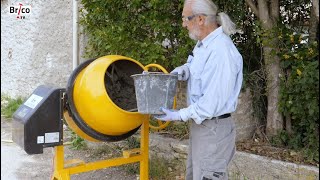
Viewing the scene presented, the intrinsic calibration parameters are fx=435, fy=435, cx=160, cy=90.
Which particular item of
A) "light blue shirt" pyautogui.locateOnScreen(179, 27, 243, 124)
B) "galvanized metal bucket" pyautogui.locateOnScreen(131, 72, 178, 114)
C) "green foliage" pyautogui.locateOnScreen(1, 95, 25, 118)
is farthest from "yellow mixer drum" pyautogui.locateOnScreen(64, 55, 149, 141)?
"green foliage" pyautogui.locateOnScreen(1, 95, 25, 118)

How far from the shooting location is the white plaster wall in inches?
262

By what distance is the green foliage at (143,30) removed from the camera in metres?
4.25

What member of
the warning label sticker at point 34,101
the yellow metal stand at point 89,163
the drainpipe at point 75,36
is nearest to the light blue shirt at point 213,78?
the yellow metal stand at point 89,163

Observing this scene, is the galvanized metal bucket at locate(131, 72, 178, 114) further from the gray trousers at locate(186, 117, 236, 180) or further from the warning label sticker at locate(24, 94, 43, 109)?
the warning label sticker at locate(24, 94, 43, 109)

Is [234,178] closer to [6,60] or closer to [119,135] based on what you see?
[119,135]

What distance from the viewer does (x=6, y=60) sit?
7.32 meters

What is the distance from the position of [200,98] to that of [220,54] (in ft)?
0.90

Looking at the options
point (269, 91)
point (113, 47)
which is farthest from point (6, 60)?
point (269, 91)

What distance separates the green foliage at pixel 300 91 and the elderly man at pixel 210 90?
986 millimetres

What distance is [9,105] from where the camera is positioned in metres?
7.13

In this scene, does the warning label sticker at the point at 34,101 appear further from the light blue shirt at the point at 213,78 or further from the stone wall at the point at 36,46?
the stone wall at the point at 36,46

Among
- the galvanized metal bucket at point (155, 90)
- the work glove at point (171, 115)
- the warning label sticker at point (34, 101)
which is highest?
the galvanized metal bucket at point (155, 90)

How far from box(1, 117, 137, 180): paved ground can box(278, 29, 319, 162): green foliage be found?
5.18 ft

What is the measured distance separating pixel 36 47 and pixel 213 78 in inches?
200
